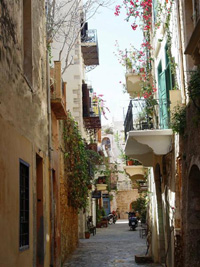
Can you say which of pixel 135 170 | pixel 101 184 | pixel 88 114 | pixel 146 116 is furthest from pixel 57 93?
pixel 101 184

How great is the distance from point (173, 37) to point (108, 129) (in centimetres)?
5639

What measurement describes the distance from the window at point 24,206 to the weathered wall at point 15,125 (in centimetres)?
15

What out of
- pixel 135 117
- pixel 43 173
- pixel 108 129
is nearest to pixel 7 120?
Answer: pixel 43 173

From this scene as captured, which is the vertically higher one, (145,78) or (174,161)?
(145,78)

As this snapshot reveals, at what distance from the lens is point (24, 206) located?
8.62 meters

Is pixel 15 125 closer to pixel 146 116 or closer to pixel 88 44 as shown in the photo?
pixel 146 116

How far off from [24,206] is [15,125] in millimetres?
1619

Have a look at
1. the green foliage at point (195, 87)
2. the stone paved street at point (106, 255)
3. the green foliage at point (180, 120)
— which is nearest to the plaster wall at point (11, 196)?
the green foliage at point (195, 87)

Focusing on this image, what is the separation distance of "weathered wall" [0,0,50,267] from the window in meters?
0.15

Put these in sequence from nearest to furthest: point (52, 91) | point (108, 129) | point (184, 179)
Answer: point (184, 179) < point (52, 91) < point (108, 129)

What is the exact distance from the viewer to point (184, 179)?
1005 centimetres

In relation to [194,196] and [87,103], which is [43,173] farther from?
[87,103]

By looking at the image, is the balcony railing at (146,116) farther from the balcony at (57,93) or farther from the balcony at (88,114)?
the balcony at (88,114)

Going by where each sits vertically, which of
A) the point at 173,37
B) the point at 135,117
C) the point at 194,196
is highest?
the point at 173,37
